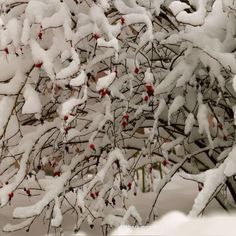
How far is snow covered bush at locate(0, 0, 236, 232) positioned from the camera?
140 inches

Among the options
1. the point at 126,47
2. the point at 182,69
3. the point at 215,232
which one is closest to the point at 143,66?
the point at 126,47

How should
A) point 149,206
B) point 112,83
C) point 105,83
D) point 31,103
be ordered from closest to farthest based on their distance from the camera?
point 105,83, point 31,103, point 112,83, point 149,206

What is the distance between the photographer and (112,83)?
4012 millimetres

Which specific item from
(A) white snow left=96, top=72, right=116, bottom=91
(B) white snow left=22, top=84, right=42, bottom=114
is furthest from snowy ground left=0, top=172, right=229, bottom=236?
(A) white snow left=96, top=72, right=116, bottom=91

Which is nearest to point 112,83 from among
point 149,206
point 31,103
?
point 31,103

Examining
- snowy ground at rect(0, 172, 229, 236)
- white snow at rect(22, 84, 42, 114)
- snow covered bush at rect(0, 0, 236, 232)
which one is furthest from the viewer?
snowy ground at rect(0, 172, 229, 236)

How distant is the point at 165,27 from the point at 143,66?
416 mm

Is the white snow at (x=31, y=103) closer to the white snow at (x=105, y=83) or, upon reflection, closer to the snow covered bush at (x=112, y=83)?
the snow covered bush at (x=112, y=83)

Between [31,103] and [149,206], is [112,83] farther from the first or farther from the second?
[149,206]

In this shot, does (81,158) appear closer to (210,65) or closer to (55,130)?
(55,130)

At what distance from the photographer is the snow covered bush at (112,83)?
11.7 ft

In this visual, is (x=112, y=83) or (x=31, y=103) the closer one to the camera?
(x=31, y=103)

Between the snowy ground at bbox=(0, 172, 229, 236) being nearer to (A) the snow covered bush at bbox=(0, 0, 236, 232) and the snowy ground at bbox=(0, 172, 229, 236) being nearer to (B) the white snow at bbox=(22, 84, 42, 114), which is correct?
(A) the snow covered bush at bbox=(0, 0, 236, 232)

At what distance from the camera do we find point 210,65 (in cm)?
365
